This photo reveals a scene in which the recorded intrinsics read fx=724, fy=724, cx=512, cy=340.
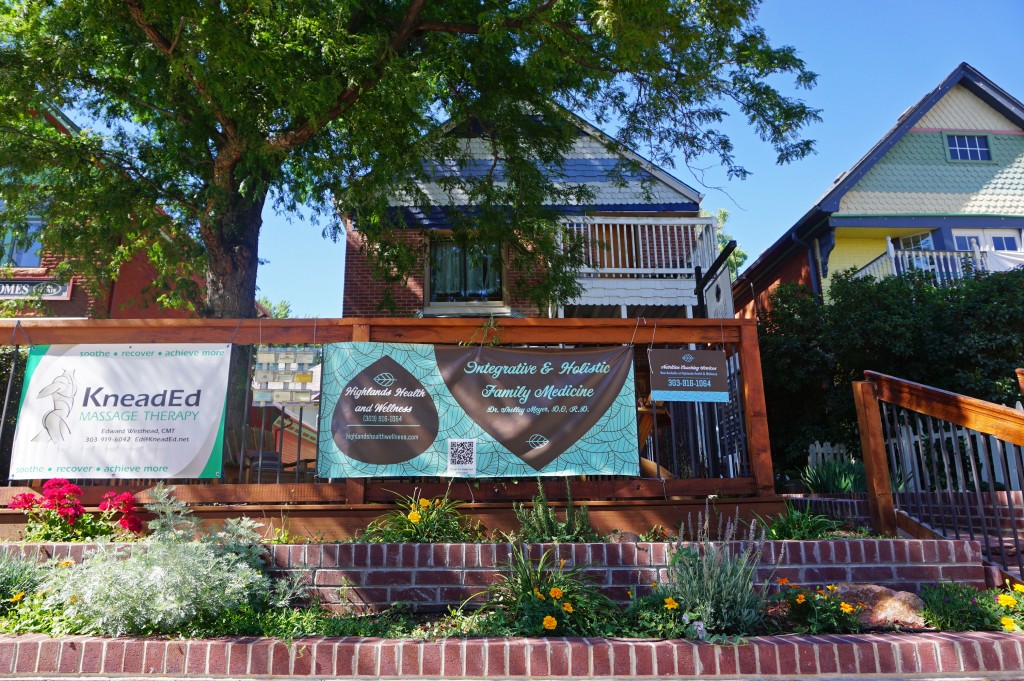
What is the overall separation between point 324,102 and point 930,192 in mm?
14129

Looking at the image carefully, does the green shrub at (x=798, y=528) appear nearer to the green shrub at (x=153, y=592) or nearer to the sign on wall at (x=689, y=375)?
the sign on wall at (x=689, y=375)

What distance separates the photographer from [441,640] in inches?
155

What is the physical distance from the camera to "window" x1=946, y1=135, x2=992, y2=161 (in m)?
16.2

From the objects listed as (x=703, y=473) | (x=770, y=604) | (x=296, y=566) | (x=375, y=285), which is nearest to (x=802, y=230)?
(x=375, y=285)

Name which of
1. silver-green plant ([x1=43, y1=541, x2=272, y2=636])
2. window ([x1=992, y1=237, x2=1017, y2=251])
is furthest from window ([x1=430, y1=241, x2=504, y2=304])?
window ([x1=992, y1=237, x2=1017, y2=251])

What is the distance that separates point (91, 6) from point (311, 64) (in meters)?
2.02

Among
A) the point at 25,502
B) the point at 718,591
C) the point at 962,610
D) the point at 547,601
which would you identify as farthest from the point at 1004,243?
the point at 25,502

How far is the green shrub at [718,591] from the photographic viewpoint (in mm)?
4090

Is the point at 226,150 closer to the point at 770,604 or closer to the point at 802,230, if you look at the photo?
the point at 770,604

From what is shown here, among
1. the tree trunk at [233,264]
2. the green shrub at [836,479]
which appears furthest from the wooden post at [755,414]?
the tree trunk at [233,264]

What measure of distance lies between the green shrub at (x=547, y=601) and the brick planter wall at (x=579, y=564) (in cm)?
14

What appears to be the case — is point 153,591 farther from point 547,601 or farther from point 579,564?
point 579,564

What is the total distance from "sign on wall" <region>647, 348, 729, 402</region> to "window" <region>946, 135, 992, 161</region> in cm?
1367

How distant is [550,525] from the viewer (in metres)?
5.10
